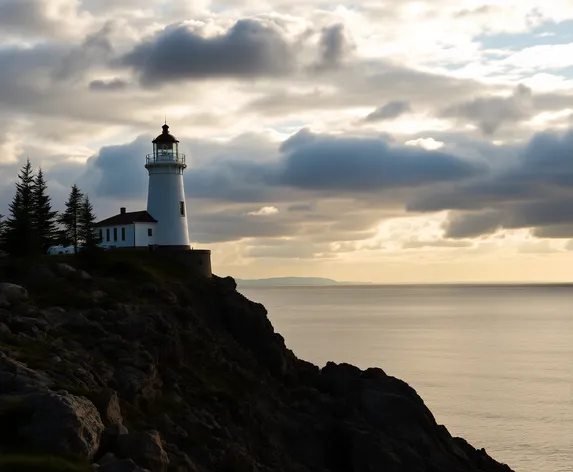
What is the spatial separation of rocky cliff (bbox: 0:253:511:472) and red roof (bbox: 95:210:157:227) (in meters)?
12.4

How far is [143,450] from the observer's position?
1291 inches

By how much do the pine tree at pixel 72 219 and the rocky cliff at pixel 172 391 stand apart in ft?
55.3

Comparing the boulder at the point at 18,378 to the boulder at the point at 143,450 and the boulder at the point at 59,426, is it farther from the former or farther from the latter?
the boulder at the point at 143,450

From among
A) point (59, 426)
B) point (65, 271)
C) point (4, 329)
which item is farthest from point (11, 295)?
point (59, 426)

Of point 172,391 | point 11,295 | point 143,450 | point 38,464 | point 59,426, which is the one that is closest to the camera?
Result: point 38,464

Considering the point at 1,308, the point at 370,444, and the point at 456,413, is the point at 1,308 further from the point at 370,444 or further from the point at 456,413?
the point at 456,413

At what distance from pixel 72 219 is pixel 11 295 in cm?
4247

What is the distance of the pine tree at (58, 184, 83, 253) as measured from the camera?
9369 cm

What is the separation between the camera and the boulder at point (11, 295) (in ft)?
166

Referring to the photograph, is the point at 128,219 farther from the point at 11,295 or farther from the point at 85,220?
the point at 11,295

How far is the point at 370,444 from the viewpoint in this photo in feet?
184

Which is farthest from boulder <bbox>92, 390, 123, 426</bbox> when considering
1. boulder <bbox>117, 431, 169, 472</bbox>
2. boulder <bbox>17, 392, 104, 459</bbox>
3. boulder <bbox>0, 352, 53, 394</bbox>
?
boulder <bbox>117, 431, 169, 472</bbox>

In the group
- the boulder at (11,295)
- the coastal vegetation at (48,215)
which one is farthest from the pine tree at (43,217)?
the boulder at (11,295)

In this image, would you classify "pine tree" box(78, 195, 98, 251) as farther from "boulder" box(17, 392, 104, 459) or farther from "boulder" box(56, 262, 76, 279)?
"boulder" box(17, 392, 104, 459)
